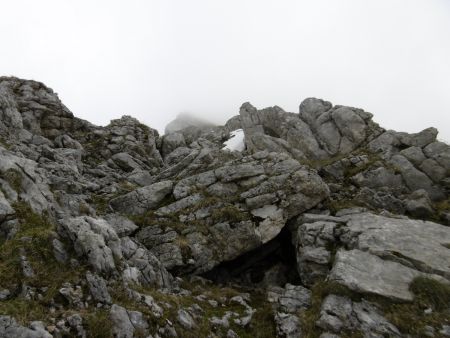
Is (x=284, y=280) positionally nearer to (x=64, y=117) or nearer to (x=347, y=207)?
(x=347, y=207)

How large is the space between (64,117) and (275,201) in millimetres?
28891

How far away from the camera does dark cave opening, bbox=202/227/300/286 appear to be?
24031 mm

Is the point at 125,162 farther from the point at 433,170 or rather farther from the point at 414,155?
the point at 433,170

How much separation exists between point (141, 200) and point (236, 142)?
30.0m

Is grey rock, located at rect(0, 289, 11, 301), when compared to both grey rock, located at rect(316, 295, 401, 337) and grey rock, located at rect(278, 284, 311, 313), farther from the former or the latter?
grey rock, located at rect(316, 295, 401, 337)

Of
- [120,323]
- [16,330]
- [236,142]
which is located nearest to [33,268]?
[16,330]

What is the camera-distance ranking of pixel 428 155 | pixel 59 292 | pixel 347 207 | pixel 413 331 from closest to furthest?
pixel 59 292 → pixel 413 331 → pixel 347 207 → pixel 428 155

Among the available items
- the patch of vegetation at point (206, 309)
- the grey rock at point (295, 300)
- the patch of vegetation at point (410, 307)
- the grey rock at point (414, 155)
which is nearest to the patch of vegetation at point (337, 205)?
the grey rock at point (295, 300)

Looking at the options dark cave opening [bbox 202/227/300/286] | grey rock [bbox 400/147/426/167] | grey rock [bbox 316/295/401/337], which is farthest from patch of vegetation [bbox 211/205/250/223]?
grey rock [bbox 400/147/426/167]

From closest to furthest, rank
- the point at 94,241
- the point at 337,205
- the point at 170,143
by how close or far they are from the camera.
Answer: the point at 94,241 → the point at 337,205 → the point at 170,143

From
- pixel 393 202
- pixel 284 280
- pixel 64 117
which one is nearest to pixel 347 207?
pixel 393 202

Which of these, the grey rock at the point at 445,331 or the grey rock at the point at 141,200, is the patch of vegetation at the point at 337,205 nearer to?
the grey rock at the point at 141,200

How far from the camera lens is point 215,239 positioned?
77.2ft

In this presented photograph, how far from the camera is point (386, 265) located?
59.9ft
